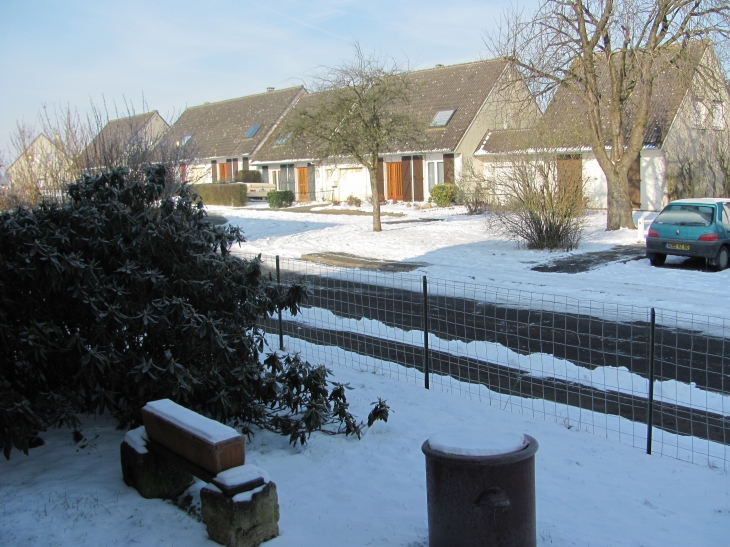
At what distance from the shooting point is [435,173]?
1351 inches

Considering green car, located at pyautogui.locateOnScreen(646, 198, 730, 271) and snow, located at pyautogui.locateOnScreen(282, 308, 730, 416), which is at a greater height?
green car, located at pyautogui.locateOnScreen(646, 198, 730, 271)

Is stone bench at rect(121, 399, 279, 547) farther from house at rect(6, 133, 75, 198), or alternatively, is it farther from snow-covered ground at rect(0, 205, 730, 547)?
house at rect(6, 133, 75, 198)

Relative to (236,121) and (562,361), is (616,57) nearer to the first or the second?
(562,361)

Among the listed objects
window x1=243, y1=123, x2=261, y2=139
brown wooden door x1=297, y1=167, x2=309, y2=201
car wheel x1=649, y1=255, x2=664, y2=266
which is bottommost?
car wheel x1=649, y1=255, x2=664, y2=266

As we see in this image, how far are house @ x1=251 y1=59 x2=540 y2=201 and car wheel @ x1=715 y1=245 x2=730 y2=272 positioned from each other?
16.5 metres

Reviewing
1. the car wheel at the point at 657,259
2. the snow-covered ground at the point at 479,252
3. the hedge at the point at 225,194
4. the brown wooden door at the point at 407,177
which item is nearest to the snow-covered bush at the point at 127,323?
the snow-covered ground at the point at 479,252

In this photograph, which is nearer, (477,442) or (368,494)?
(477,442)

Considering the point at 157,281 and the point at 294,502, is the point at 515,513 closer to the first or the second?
the point at 294,502

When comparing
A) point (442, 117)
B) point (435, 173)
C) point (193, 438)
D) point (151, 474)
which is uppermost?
point (442, 117)

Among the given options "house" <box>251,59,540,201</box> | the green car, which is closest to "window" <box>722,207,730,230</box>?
the green car

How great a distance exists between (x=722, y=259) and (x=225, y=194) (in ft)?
90.3

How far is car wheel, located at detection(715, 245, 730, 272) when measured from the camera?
600 inches

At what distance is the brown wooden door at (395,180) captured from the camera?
3566 cm

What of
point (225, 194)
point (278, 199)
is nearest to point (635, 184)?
point (278, 199)
